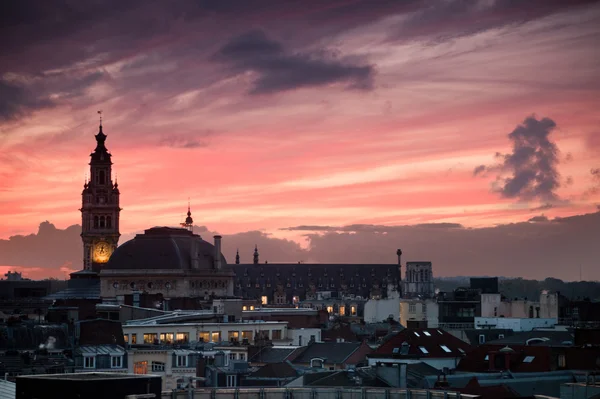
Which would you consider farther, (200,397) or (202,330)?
(202,330)

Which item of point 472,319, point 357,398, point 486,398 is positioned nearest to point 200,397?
point 357,398

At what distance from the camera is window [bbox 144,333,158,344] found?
12022cm

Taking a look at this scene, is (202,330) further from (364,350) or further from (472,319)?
(472,319)

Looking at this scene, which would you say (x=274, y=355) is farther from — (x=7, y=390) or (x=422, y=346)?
(x=7, y=390)

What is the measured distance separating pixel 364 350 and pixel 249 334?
2729cm

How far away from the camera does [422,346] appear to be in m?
97.7

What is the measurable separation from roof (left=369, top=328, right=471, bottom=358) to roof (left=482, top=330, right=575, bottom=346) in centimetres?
316

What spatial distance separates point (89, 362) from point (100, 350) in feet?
8.40

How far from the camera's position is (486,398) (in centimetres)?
5822

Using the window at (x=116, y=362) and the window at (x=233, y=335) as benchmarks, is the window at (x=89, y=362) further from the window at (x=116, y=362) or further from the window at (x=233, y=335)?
the window at (x=233, y=335)

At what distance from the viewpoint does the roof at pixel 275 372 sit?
8500cm

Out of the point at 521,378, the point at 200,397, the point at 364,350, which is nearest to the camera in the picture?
the point at 200,397

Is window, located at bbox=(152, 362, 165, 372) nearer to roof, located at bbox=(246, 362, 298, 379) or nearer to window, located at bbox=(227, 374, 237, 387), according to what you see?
roof, located at bbox=(246, 362, 298, 379)

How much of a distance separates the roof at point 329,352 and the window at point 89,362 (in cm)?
1753
